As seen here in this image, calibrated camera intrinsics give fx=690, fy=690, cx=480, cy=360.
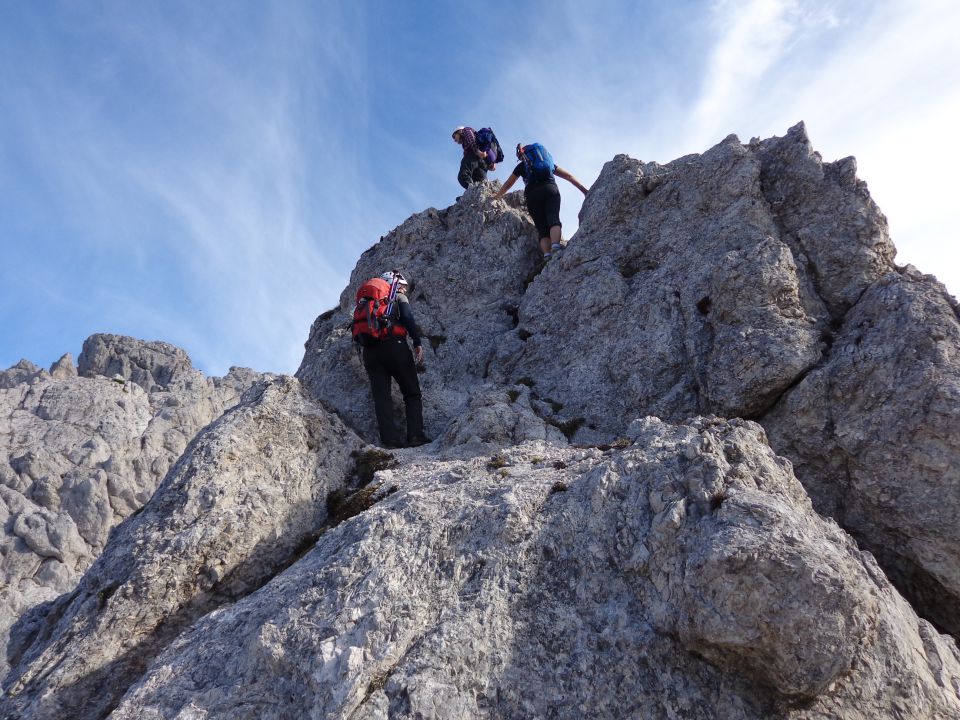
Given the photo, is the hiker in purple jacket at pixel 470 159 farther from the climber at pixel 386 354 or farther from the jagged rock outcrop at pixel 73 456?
the jagged rock outcrop at pixel 73 456

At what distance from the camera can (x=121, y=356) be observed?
364 feet

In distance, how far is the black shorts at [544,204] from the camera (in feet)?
70.0

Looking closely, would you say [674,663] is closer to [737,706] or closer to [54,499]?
[737,706]

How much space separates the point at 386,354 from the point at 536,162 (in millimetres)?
8516

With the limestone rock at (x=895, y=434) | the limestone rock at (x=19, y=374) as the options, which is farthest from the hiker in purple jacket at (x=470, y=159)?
the limestone rock at (x=19, y=374)

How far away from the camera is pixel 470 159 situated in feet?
87.3

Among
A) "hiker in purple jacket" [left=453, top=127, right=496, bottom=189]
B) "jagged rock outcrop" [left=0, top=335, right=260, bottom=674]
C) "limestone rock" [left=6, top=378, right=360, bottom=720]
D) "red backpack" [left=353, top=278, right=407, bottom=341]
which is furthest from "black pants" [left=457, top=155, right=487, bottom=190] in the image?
"jagged rock outcrop" [left=0, top=335, right=260, bottom=674]

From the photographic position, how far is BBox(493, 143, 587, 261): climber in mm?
21344

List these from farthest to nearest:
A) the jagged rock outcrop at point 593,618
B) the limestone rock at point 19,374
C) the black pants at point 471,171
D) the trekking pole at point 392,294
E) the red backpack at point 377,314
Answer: the limestone rock at point 19,374 → the black pants at point 471,171 → the trekking pole at point 392,294 → the red backpack at point 377,314 → the jagged rock outcrop at point 593,618

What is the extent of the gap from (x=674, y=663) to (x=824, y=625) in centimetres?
169

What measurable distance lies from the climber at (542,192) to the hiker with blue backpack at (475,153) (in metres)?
4.77

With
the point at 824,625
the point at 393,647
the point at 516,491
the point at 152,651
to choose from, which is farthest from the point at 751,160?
the point at 152,651

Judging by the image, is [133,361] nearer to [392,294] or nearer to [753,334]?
[392,294]

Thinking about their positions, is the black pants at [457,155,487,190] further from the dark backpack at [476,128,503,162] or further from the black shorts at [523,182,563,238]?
the black shorts at [523,182,563,238]
